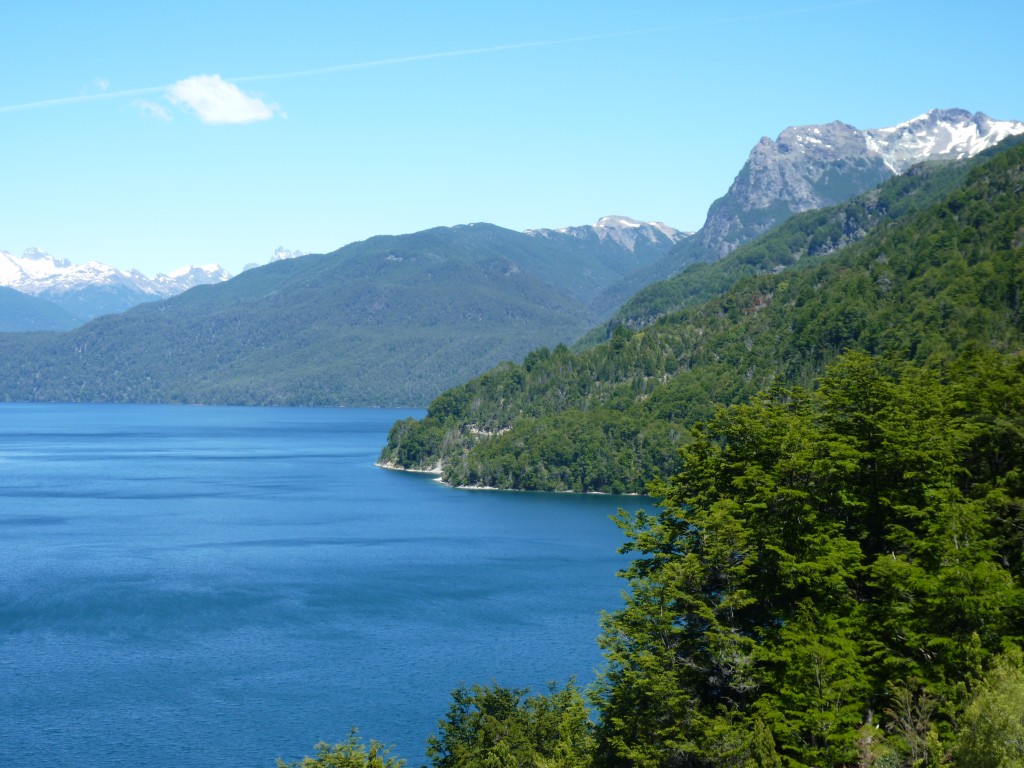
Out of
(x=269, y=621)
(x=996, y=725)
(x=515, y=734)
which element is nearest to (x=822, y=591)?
(x=996, y=725)

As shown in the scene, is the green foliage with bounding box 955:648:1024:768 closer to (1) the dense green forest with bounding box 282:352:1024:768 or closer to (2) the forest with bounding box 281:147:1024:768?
(2) the forest with bounding box 281:147:1024:768

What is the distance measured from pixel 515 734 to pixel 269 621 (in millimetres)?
47131

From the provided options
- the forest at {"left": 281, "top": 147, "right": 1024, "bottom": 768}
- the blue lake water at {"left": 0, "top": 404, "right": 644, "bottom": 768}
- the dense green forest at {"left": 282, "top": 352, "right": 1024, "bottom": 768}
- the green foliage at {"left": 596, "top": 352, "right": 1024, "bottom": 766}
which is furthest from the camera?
the blue lake water at {"left": 0, "top": 404, "right": 644, "bottom": 768}

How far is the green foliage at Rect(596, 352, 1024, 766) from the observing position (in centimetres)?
4234

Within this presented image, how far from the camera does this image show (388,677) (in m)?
75.4

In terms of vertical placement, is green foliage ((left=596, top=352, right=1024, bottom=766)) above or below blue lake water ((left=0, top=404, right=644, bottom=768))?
above

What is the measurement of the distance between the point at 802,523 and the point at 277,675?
4141 cm

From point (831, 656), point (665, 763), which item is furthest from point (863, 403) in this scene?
point (665, 763)

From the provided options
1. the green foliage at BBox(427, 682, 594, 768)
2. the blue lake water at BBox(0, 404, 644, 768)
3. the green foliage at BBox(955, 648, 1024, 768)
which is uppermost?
the green foliage at BBox(955, 648, 1024, 768)

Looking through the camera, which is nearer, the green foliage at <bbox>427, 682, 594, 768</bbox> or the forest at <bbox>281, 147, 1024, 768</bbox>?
the forest at <bbox>281, 147, 1024, 768</bbox>

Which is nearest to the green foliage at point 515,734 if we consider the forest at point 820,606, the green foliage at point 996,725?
the forest at point 820,606

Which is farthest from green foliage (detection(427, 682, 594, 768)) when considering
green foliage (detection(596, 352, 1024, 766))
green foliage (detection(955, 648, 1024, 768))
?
green foliage (detection(955, 648, 1024, 768))

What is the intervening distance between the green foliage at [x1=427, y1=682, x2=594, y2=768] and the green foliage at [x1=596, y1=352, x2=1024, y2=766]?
1.67 m

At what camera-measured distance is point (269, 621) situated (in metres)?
91.3
